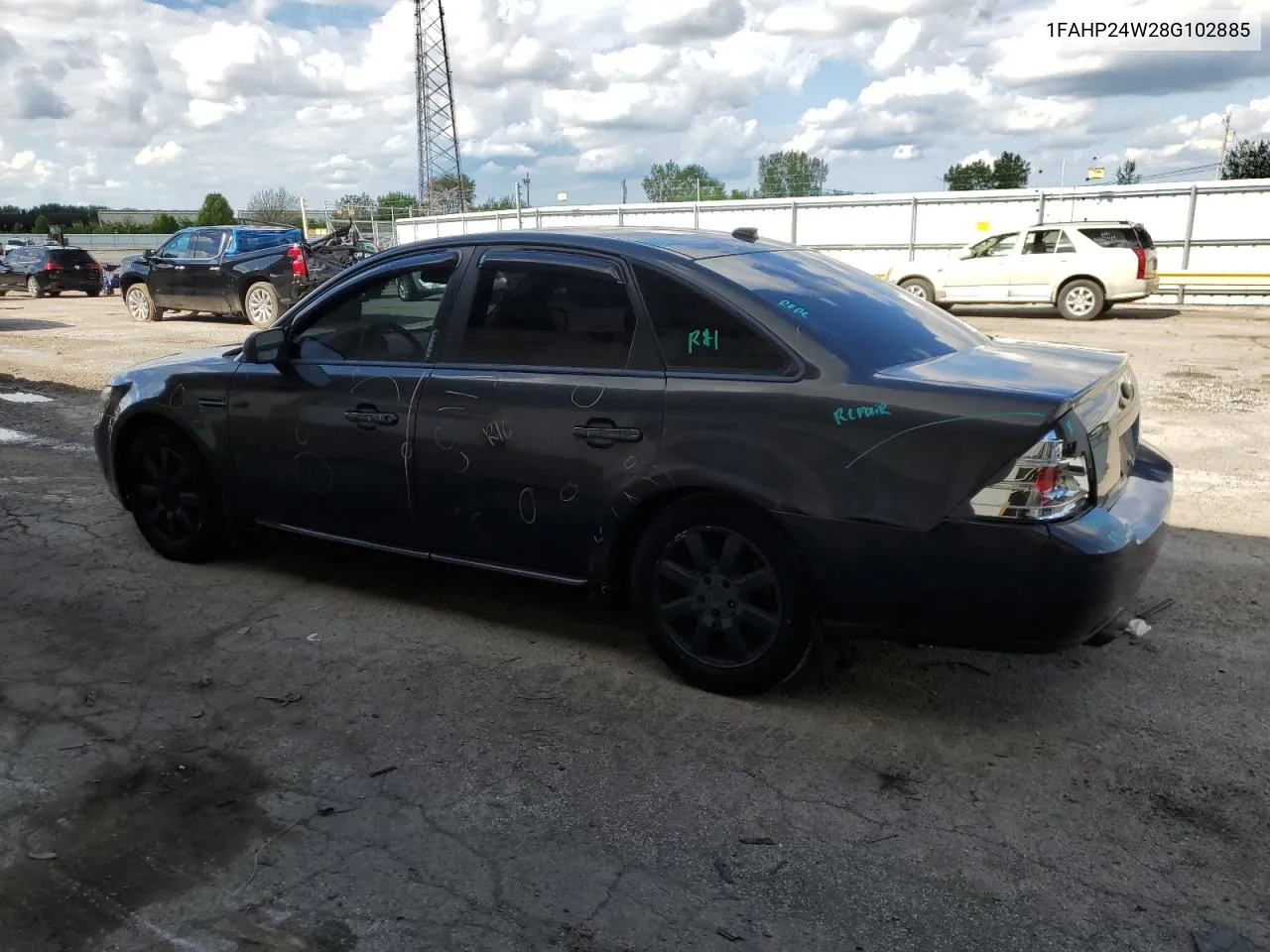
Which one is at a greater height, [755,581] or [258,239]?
[258,239]

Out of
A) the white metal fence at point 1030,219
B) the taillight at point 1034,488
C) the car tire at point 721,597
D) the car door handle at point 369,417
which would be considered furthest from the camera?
the white metal fence at point 1030,219

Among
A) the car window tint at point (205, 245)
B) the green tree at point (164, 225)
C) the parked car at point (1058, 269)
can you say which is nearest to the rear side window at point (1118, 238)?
the parked car at point (1058, 269)

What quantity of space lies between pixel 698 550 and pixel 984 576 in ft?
3.20

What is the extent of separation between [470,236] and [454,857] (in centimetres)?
252

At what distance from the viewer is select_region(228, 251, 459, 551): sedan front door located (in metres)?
4.29

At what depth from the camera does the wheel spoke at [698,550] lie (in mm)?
3605

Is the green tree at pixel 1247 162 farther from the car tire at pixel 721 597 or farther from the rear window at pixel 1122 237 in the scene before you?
the car tire at pixel 721 597

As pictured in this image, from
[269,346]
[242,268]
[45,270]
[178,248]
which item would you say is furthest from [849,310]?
[45,270]

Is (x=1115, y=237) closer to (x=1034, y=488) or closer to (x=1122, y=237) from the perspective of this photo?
(x=1122, y=237)

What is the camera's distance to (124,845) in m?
2.88

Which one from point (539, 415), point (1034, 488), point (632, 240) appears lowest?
point (1034, 488)

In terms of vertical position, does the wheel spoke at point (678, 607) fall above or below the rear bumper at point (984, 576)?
below

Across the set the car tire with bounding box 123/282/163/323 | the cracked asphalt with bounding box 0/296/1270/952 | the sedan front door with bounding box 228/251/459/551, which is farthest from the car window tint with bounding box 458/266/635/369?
the car tire with bounding box 123/282/163/323

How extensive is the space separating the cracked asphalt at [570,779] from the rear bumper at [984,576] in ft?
1.39
